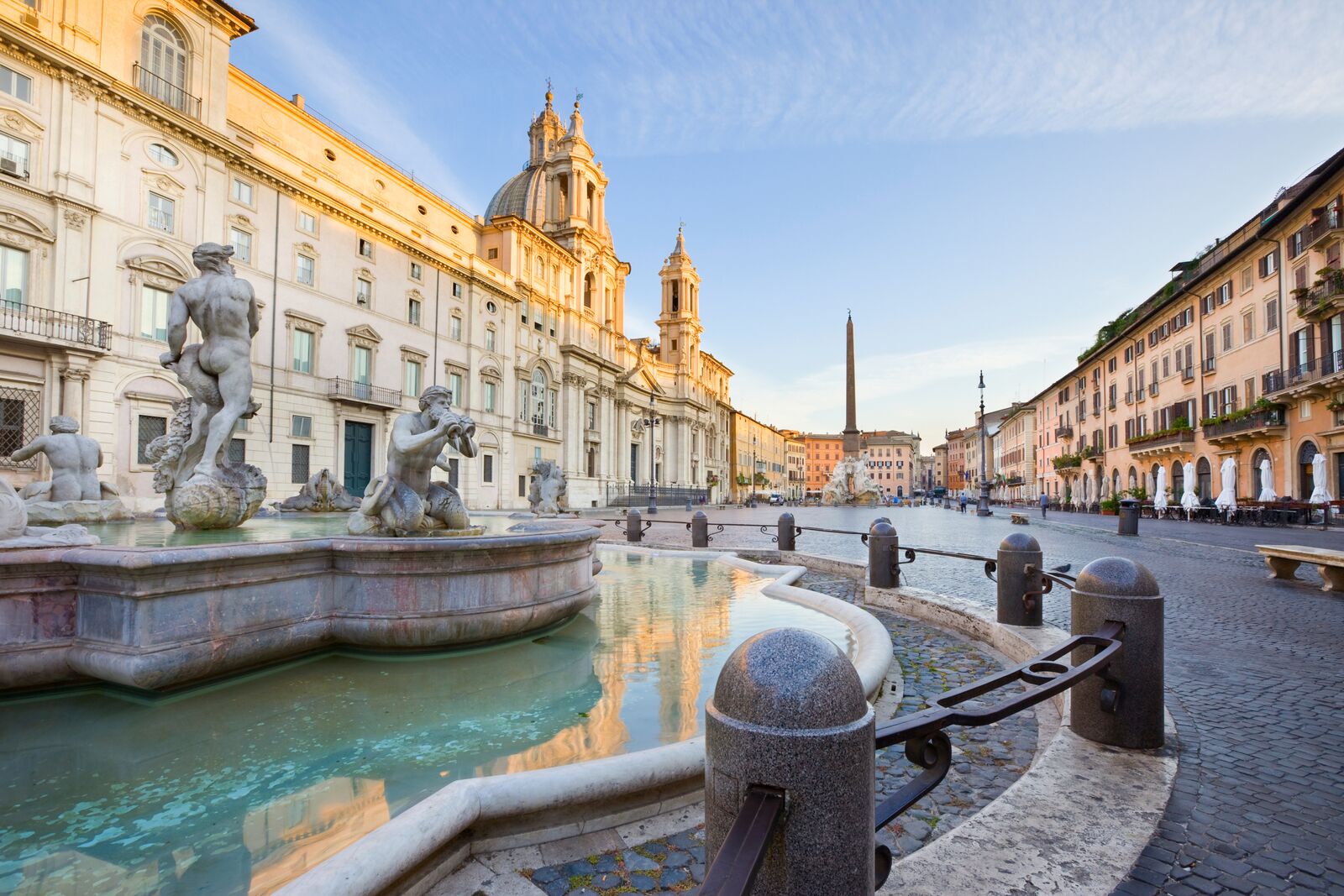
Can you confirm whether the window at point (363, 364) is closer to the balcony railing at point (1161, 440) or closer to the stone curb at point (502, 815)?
the stone curb at point (502, 815)

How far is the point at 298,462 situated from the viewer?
26672mm

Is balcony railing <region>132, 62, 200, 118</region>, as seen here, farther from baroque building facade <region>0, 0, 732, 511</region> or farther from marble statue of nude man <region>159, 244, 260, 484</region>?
marble statue of nude man <region>159, 244, 260, 484</region>

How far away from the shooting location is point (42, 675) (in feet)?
12.1

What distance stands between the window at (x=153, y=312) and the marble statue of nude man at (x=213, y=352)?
17.8 meters

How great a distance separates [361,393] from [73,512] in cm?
2363

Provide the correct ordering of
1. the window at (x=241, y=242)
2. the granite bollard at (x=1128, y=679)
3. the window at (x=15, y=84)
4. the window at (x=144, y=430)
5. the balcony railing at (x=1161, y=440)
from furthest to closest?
the balcony railing at (x=1161, y=440), the window at (x=241, y=242), the window at (x=144, y=430), the window at (x=15, y=84), the granite bollard at (x=1128, y=679)

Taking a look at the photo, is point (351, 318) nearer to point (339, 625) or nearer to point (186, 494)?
point (186, 494)

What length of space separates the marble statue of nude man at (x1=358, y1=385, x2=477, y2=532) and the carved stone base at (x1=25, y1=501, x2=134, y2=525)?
3.92m

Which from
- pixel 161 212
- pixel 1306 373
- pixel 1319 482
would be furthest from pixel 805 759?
pixel 1306 373

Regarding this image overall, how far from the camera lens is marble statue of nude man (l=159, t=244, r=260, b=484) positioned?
634 centimetres

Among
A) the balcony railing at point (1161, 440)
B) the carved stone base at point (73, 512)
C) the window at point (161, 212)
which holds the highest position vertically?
the window at point (161, 212)

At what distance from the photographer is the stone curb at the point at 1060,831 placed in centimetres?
188

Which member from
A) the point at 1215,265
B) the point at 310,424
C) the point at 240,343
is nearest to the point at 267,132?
the point at 310,424

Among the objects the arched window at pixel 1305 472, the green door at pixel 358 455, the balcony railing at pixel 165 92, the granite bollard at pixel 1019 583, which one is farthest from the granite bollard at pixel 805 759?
the arched window at pixel 1305 472
